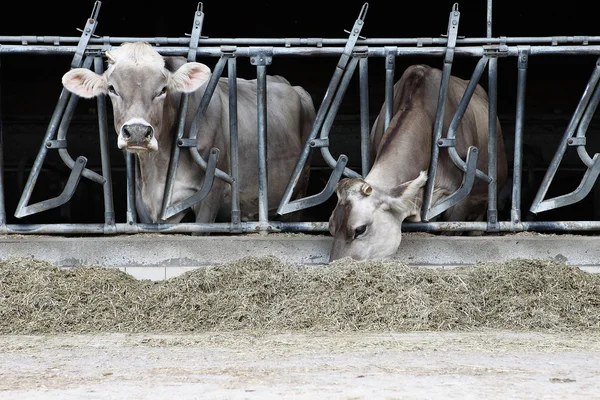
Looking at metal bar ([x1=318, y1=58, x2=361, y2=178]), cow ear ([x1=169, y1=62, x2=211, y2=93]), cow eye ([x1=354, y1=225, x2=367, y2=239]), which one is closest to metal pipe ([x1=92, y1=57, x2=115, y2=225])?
cow ear ([x1=169, y1=62, x2=211, y2=93])

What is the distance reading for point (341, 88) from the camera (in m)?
7.48

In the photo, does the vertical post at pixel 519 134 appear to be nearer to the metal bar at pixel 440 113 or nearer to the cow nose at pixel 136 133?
the metal bar at pixel 440 113

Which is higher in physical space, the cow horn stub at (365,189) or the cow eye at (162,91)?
the cow eye at (162,91)

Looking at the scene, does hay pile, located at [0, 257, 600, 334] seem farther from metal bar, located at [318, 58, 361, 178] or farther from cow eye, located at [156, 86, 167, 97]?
cow eye, located at [156, 86, 167, 97]

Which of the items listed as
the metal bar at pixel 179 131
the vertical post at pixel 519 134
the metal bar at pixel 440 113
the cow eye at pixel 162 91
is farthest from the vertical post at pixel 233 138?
the vertical post at pixel 519 134

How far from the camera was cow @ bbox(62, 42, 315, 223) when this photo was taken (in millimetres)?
7301

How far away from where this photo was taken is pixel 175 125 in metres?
7.94

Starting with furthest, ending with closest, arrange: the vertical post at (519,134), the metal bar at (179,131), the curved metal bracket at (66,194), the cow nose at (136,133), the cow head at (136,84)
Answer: the metal bar at (179,131), the vertical post at (519,134), the curved metal bracket at (66,194), the cow head at (136,84), the cow nose at (136,133)

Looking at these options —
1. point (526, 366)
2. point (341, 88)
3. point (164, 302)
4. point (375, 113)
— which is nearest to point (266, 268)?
point (164, 302)

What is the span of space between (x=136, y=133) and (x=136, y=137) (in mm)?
27

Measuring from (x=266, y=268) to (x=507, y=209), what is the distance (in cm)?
598

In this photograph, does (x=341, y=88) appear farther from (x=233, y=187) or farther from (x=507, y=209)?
(x=507, y=209)

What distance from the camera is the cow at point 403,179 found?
7.29 m

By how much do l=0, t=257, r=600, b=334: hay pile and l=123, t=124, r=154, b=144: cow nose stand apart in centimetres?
94
